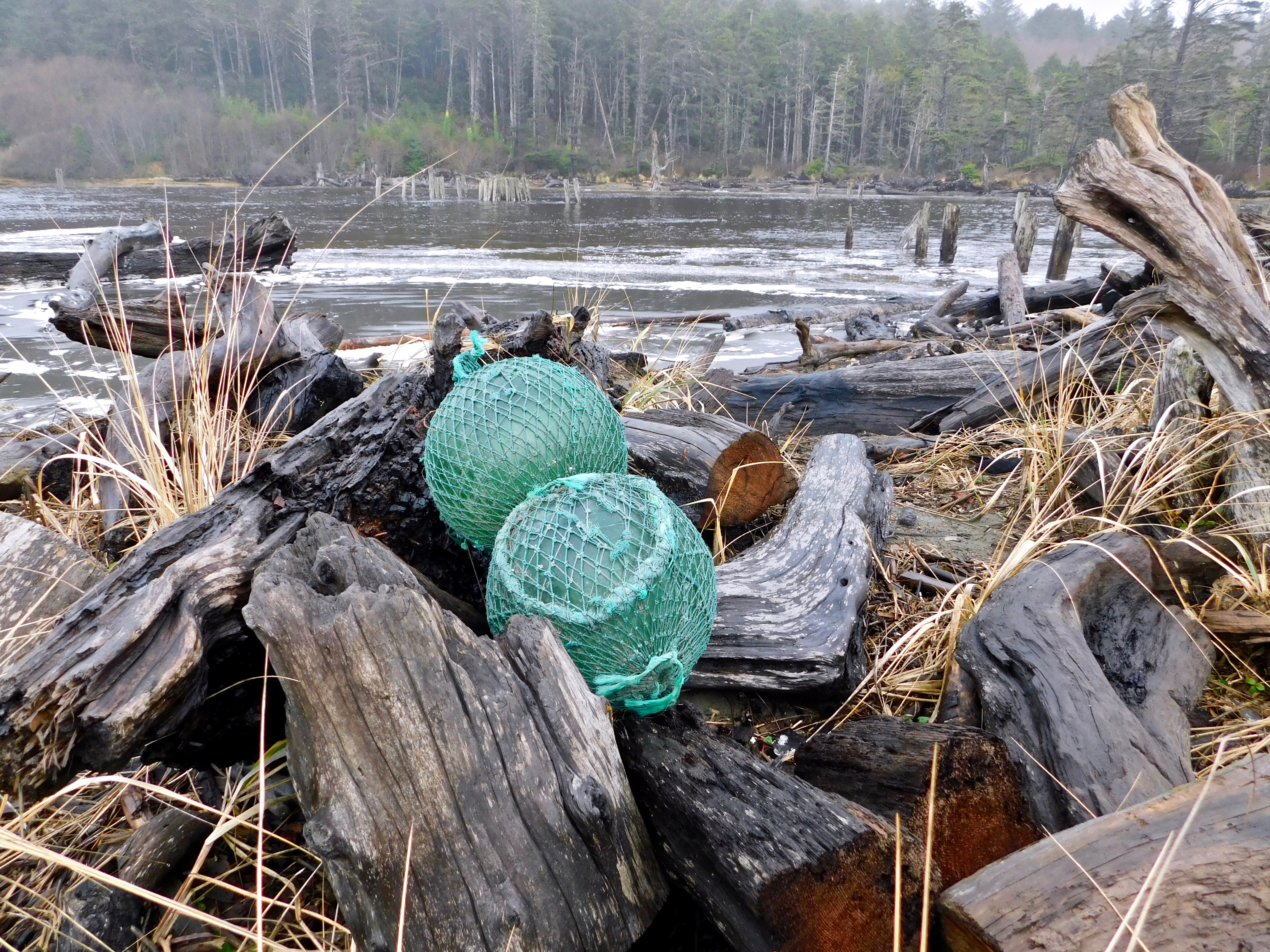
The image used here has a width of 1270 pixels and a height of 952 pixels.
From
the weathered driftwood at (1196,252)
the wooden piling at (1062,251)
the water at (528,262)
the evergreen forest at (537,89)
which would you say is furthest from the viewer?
the evergreen forest at (537,89)

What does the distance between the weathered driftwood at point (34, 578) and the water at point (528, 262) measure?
121 cm

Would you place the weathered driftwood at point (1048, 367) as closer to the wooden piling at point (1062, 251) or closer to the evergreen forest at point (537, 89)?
the wooden piling at point (1062, 251)

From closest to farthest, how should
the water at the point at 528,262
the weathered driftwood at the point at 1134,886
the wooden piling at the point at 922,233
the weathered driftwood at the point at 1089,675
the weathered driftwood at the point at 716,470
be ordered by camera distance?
the weathered driftwood at the point at 1134,886 < the weathered driftwood at the point at 1089,675 < the weathered driftwood at the point at 716,470 < the water at the point at 528,262 < the wooden piling at the point at 922,233

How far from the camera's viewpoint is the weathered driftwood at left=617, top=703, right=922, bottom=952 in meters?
1.36

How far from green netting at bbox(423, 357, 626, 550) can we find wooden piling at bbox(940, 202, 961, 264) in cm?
2070

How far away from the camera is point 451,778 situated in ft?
4.90

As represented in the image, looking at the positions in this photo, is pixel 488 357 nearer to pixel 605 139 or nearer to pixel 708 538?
pixel 708 538

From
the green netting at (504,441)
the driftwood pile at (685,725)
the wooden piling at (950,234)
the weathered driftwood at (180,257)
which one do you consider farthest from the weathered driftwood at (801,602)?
the wooden piling at (950,234)

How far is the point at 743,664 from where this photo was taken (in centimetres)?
229

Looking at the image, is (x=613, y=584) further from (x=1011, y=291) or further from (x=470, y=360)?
(x=1011, y=291)

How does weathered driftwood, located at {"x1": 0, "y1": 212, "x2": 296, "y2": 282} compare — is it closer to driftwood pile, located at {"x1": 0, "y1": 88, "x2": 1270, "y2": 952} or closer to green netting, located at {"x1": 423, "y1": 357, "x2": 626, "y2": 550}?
green netting, located at {"x1": 423, "y1": 357, "x2": 626, "y2": 550}

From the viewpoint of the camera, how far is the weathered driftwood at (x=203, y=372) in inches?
132

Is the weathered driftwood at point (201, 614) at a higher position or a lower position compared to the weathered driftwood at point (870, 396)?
higher

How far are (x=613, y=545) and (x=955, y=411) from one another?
12.5 feet
